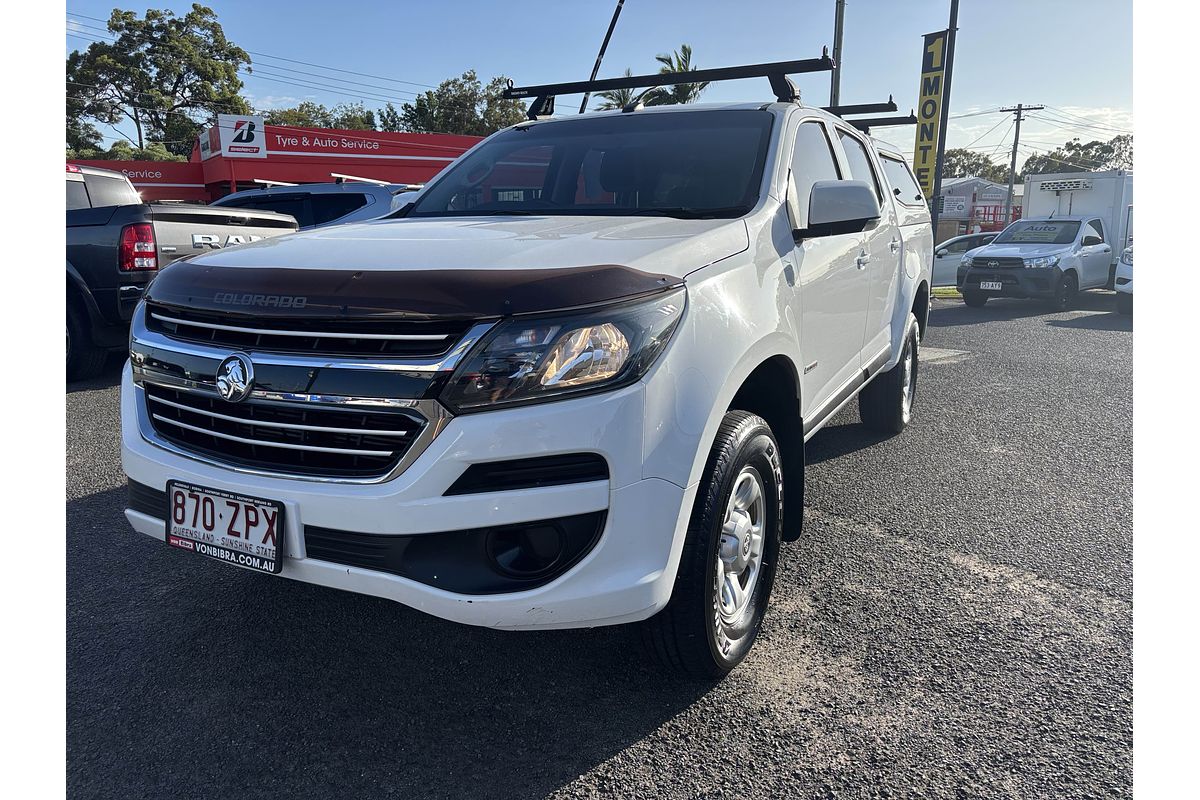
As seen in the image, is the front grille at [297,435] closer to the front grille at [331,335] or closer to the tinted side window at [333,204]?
the front grille at [331,335]

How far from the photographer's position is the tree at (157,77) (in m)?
46.1

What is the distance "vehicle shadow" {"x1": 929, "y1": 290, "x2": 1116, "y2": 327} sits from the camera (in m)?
13.1

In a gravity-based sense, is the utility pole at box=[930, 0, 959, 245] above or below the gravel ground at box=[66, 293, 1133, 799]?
above

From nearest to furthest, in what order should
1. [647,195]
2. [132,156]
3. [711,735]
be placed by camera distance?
[711,735] < [647,195] < [132,156]

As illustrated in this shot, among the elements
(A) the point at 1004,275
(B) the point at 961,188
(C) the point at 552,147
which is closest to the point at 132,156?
(A) the point at 1004,275

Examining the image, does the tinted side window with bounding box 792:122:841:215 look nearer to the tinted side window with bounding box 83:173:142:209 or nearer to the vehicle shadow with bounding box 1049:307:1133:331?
the tinted side window with bounding box 83:173:142:209

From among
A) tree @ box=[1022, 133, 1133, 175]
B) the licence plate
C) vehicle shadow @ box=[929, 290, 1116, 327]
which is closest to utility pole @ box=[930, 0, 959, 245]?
vehicle shadow @ box=[929, 290, 1116, 327]

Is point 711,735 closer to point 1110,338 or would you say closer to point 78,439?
point 78,439

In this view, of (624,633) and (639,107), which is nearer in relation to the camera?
→ (624,633)

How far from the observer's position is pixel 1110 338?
35.2 ft

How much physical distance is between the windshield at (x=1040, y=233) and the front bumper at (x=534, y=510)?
52.0 ft

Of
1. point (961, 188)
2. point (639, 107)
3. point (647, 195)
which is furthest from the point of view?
point (961, 188)

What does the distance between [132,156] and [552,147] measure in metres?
48.7

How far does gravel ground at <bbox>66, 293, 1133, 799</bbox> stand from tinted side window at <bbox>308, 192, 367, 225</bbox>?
18.4 feet
